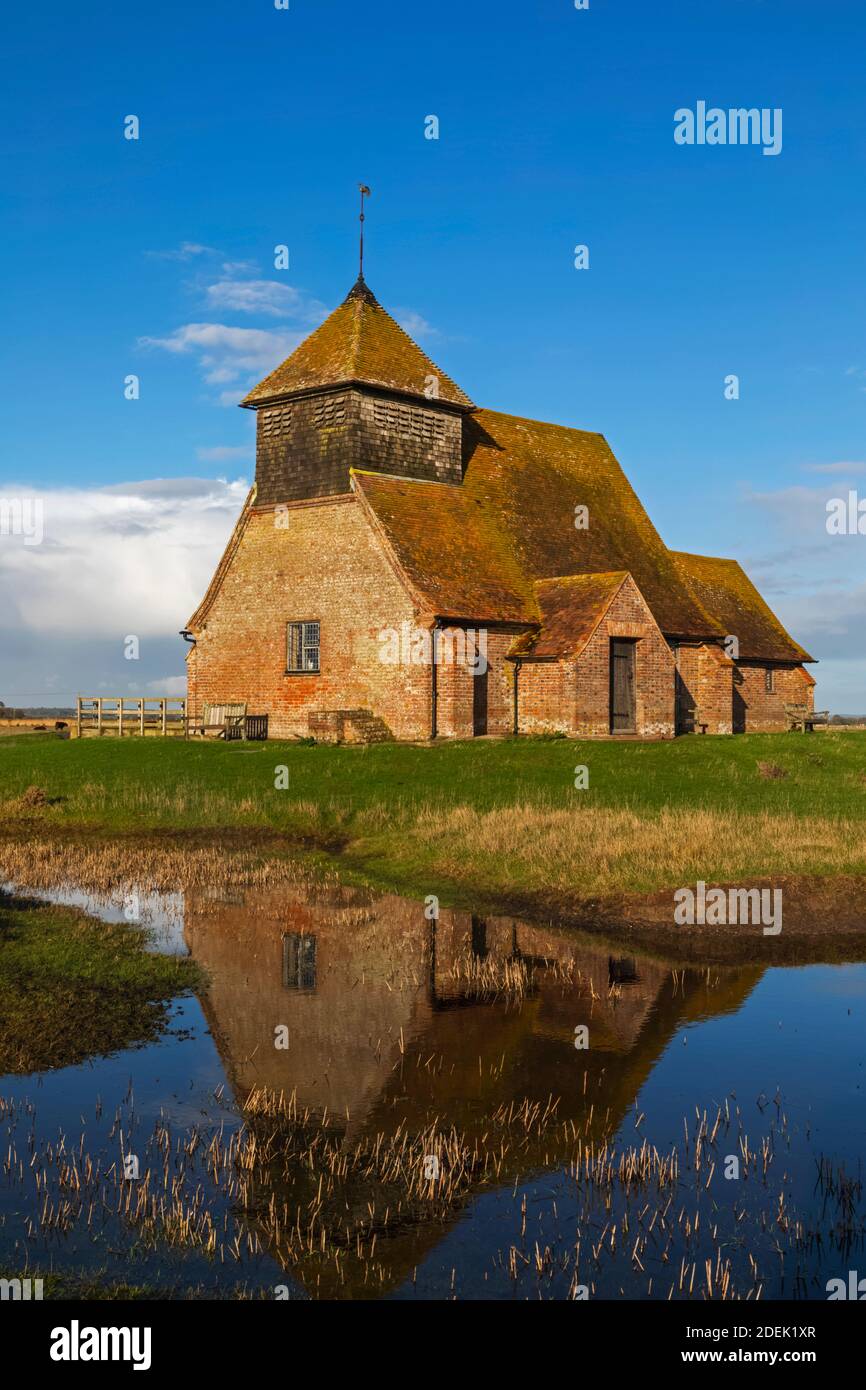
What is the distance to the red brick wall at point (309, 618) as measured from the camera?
35.9 meters

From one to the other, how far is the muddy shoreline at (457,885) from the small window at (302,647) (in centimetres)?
1350

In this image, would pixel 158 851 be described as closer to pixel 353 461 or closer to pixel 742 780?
pixel 742 780

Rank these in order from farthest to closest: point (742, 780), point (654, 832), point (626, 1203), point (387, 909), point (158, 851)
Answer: point (742, 780)
point (158, 851)
point (654, 832)
point (387, 909)
point (626, 1203)

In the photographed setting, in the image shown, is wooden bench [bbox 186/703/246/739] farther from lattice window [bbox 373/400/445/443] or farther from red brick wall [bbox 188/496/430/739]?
lattice window [bbox 373/400/445/443]

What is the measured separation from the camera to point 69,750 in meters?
37.3

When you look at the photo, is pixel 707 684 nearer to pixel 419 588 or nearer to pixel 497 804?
pixel 419 588

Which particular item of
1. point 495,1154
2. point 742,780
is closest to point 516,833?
point 742,780

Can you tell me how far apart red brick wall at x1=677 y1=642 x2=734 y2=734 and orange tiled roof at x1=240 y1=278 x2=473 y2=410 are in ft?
40.8

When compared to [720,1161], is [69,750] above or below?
above

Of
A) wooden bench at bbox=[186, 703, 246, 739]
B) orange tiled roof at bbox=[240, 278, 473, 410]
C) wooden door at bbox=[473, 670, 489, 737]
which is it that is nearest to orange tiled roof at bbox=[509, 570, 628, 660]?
wooden door at bbox=[473, 670, 489, 737]

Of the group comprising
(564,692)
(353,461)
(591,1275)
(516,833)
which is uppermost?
(353,461)

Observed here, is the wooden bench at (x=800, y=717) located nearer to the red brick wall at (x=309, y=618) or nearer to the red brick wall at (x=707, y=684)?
the red brick wall at (x=707, y=684)

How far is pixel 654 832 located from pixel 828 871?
3401 mm
